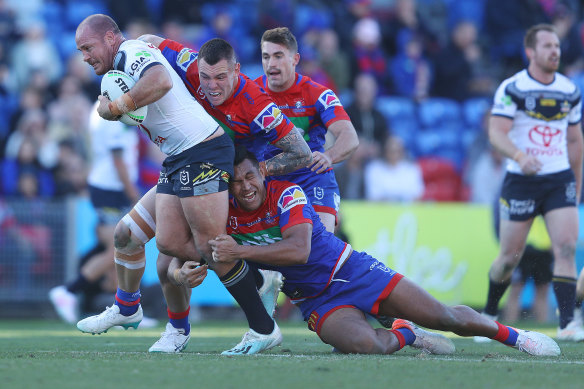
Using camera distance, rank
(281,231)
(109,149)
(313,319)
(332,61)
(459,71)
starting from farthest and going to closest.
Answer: (459,71) < (332,61) < (109,149) < (313,319) < (281,231)

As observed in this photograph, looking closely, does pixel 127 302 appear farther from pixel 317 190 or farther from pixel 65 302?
pixel 65 302

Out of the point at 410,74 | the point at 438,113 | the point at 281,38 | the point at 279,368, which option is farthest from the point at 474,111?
the point at 279,368

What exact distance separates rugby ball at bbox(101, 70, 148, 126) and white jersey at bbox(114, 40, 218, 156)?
0.14 metres

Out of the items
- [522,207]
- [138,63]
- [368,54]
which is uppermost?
[368,54]

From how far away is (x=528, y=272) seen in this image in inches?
477

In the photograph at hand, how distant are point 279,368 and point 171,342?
1716 mm

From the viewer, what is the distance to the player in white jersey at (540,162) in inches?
333

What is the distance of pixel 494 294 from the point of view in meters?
8.63

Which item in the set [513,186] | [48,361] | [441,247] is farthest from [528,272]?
[48,361]

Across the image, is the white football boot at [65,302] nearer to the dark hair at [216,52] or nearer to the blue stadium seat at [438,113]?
the dark hair at [216,52]

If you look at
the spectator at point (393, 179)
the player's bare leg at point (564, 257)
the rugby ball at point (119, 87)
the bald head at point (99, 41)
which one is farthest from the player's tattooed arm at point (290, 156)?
the spectator at point (393, 179)

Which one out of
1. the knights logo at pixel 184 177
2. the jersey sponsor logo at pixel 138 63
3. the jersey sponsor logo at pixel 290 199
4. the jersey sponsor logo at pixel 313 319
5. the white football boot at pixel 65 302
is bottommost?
the white football boot at pixel 65 302

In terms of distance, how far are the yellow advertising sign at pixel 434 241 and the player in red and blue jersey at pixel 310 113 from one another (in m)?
4.60

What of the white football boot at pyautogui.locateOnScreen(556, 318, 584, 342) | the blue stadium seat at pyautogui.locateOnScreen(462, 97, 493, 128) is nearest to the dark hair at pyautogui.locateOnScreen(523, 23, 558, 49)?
the white football boot at pyautogui.locateOnScreen(556, 318, 584, 342)
